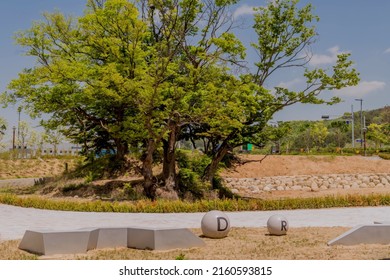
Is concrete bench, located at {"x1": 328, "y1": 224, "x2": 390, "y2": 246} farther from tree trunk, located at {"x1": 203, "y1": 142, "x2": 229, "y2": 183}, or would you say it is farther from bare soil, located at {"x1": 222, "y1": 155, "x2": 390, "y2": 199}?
bare soil, located at {"x1": 222, "y1": 155, "x2": 390, "y2": 199}

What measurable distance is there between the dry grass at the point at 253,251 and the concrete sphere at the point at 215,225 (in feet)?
0.43

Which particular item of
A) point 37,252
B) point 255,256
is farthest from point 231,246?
point 37,252

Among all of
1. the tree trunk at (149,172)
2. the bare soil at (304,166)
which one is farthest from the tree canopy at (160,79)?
the bare soil at (304,166)

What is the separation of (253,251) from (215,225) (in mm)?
1335

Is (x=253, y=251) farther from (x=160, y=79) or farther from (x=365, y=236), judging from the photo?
(x=160, y=79)

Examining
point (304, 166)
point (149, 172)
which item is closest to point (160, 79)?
point (149, 172)

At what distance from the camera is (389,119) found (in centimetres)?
7556

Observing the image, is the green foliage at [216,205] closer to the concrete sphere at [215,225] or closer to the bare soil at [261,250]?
the bare soil at [261,250]

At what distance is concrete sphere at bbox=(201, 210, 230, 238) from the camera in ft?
33.6

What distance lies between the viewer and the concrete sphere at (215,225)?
10234 millimetres

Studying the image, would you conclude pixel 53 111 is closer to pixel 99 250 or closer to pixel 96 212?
pixel 96 212

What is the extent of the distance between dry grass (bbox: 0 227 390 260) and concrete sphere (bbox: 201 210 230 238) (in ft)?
0.43

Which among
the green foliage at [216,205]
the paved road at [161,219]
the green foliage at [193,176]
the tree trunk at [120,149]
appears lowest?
the paved road at [161,219]

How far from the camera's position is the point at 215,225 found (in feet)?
33.5
